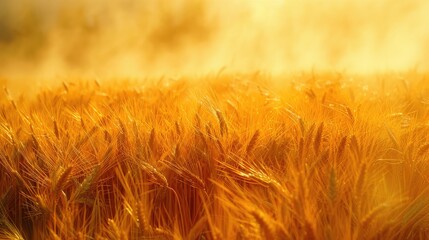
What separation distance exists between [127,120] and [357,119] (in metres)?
0.60

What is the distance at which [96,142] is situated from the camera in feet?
3.11

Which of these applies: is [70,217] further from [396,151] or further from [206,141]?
[396,151]

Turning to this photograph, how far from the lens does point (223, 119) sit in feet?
3.03

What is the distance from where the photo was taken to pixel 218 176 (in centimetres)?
81

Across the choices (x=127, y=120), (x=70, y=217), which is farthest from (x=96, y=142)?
(x=70, y=217)

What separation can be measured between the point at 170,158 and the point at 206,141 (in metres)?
0.09

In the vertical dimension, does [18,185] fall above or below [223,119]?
below

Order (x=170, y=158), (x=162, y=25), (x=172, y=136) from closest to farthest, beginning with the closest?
(x=170, y=158), (x=172, y=136), (x=162, y=25)

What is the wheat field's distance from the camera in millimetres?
576

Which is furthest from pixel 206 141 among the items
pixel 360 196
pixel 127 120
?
pixel 360 196

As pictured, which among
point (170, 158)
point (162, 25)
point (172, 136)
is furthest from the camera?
point (162, 25)

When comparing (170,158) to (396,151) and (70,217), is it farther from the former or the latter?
(396,151)

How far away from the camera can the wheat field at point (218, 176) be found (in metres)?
0.58

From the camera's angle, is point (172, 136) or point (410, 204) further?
point (172, 136)
